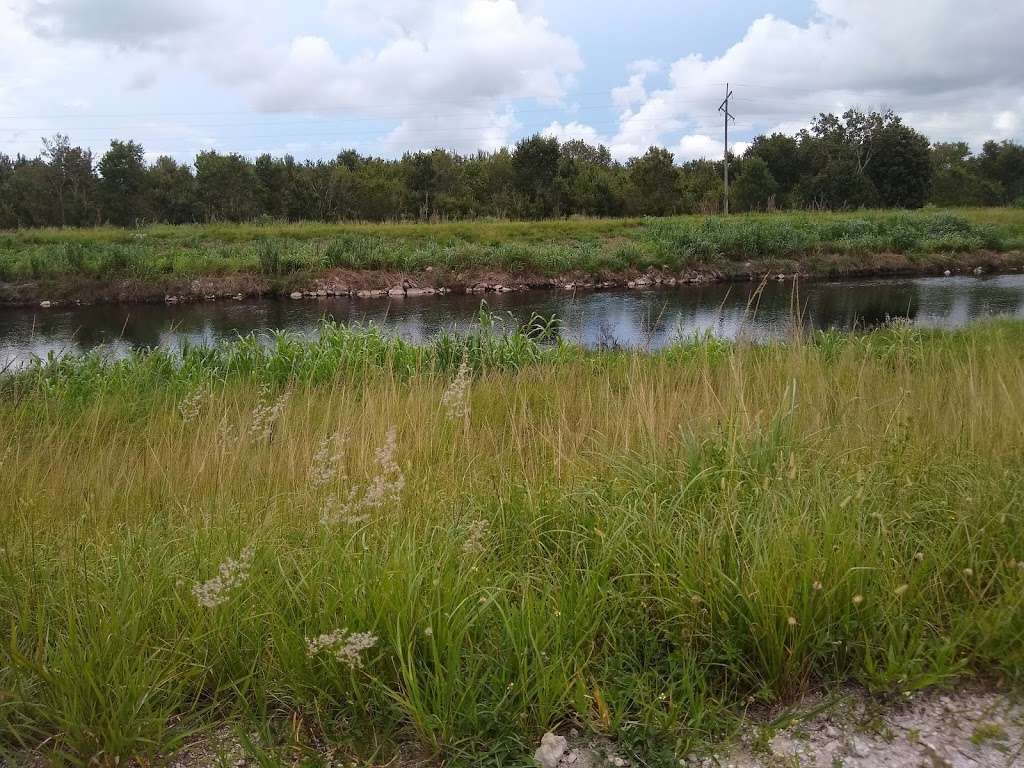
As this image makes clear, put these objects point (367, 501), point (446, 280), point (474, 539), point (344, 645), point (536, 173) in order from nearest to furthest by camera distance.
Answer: point (344, 645) → point (474, 539) → point (367, 501) → point (446, 280) → point (536, 173)

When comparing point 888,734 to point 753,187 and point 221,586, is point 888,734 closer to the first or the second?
point 221,586

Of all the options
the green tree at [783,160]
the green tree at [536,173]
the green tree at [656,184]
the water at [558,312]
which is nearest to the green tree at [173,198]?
the green tree at [536,173]

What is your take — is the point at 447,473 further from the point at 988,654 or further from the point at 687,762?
the point at 988,654

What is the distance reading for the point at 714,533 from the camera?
2.24 m

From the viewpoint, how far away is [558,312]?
18438 mm

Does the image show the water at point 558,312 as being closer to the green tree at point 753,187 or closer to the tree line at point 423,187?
the tree line at point 423,187

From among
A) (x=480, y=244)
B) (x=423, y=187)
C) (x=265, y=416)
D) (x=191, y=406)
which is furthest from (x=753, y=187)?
(x=265, y=416)

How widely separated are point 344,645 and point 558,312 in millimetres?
16867

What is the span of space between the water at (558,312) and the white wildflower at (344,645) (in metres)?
11.9

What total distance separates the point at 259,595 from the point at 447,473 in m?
1.13

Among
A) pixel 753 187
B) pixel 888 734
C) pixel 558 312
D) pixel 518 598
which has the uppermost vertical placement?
pixel 753 187

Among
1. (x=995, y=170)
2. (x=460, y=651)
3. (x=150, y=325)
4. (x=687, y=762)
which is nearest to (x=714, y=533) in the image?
(x=687, y=762)

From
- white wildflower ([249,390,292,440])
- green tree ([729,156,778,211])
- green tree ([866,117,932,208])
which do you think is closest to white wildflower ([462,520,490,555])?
white wildflower ([249,390,292,440])

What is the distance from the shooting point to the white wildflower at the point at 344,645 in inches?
67.7
